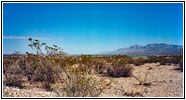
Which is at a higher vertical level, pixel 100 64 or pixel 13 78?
pixel 100 64

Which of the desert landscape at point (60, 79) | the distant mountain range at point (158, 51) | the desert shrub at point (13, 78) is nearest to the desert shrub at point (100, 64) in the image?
the desert landscape at point (60, 79)

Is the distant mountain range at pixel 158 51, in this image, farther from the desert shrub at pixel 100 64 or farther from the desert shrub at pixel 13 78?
the desert shrub at pixel 13 78

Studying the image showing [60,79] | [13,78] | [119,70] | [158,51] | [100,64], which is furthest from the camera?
[158,51]

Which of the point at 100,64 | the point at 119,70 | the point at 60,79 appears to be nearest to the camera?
the point at 60,79

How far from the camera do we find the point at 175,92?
741 cm

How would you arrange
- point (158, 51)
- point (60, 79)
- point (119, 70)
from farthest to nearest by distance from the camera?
point (158, 51)
point (119, 70)
point (60, 79)

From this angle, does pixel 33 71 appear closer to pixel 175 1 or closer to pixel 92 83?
pixel 92 83

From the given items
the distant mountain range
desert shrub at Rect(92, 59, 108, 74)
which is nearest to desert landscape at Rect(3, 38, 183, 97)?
desert shrub at Rect(92, 59, 108, 74)

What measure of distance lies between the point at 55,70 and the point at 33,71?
138cm

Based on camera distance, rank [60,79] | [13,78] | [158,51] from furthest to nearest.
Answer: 1. [158,51]
2. [60,79]
3. [13,78]

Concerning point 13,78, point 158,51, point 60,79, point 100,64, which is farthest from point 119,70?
point 158,51

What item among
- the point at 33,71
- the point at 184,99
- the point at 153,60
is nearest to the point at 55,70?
the point at 33,71

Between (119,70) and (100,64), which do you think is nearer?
(119,70)

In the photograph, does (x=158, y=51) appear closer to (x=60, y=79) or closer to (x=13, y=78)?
(x=60, y=79)
